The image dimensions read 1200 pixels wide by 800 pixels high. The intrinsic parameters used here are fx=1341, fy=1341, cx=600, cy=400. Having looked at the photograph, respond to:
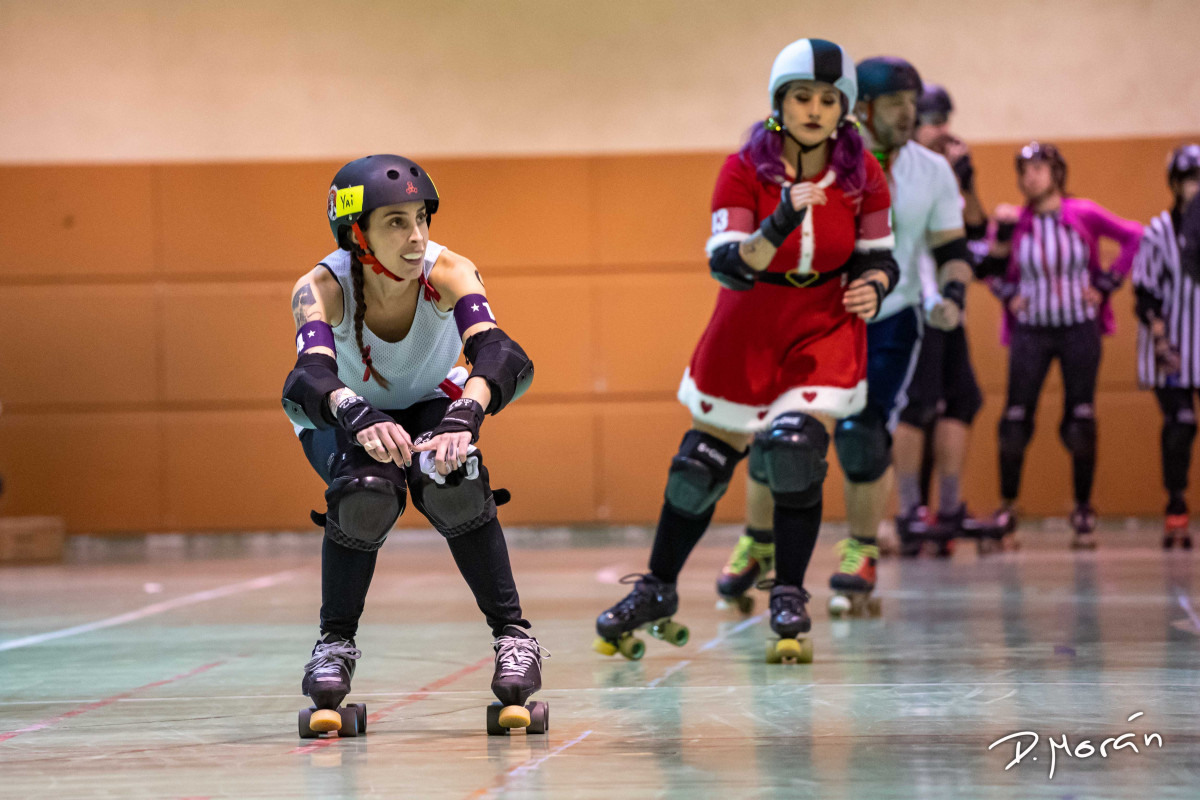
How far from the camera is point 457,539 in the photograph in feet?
7.57

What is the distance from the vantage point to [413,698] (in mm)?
2580

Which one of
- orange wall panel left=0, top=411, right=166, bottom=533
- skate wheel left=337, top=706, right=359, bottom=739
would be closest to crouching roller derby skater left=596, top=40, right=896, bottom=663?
skate wheel left=337, top=706, right=359, bottom=739

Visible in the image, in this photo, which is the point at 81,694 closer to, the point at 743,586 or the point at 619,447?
the point at 743,586

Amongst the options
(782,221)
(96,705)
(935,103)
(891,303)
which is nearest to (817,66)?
(782,221)

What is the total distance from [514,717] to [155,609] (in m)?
2.62

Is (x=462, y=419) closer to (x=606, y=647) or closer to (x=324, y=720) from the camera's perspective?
(x=324, y=720)

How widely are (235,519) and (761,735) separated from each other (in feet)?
18.7

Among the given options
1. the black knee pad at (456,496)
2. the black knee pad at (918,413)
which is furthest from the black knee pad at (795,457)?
the black knee pad at (918,413)

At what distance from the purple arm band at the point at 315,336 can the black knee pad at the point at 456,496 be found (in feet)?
0.87

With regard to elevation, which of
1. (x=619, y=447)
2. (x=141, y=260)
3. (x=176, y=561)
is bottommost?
(x=176, y=561)

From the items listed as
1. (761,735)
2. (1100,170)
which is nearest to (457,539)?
(761,735)

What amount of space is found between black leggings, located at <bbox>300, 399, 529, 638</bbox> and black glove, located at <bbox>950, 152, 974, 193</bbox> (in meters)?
3.51

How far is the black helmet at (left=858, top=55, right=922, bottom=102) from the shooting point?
3.90m

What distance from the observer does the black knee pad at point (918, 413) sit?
5.43 meters
